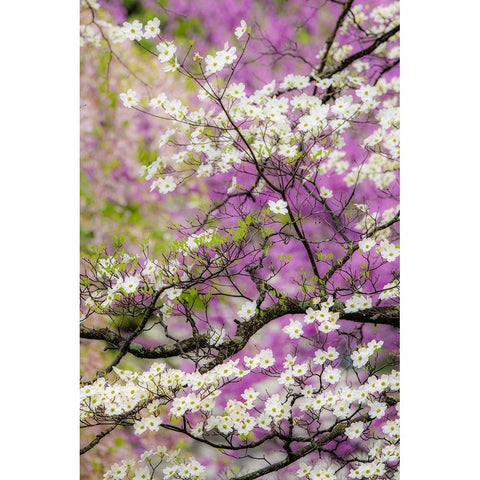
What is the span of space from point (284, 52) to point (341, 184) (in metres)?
0.44

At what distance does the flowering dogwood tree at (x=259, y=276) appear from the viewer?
1927 mm

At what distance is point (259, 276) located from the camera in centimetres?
197

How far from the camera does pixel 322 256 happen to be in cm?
200

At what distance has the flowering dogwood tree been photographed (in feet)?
6.32

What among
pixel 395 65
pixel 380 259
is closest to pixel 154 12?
pixel 395 65

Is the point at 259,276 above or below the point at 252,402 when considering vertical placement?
above

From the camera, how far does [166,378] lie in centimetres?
194

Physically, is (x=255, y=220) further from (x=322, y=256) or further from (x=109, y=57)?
(x=109, y=57)

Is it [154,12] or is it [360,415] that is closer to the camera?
[154,12]
